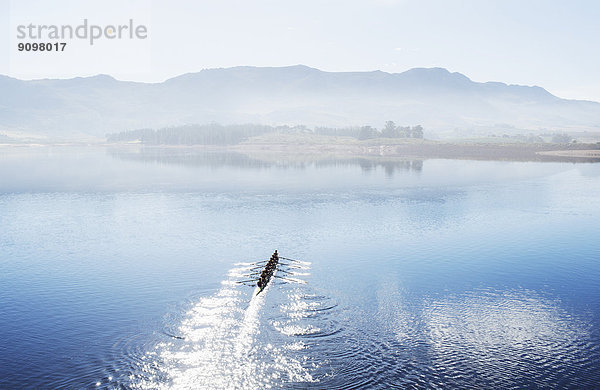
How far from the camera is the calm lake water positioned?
117 ft

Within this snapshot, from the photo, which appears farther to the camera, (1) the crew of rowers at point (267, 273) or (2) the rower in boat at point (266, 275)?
(1) the crew of rowers at point (267, 273)

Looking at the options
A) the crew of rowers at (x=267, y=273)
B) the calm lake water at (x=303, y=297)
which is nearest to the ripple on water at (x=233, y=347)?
the calm lake water at (x=303, y=297)

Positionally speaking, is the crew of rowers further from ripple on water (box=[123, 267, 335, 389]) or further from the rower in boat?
ripple on water (box=[123, 267, 335, 389])

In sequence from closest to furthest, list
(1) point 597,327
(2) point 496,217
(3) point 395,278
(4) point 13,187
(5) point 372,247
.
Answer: (1) point 597,327
(3) point 395,278
(5) point 372,247
(2) point 496,217
(4) point 13,187

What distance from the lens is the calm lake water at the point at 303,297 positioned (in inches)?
1406

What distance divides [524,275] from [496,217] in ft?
130

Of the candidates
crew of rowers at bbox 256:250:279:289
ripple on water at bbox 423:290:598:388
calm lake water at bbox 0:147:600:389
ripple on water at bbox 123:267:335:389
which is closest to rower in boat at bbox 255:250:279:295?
crew of rowers at bbox 256:250:279:289

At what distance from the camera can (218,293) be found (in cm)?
5116

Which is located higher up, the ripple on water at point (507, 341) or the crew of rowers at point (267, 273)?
the crew of rowers at point (267, 273)

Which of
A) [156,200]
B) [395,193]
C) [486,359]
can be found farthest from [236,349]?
[395,193]

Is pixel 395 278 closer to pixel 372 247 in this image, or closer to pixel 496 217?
pixel 372 247

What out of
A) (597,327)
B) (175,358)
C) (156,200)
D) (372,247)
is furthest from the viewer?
(156,200)

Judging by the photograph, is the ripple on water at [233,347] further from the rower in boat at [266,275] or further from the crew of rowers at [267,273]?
the crew of rowers at [267,273]

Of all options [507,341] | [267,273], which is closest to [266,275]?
[267,273]
